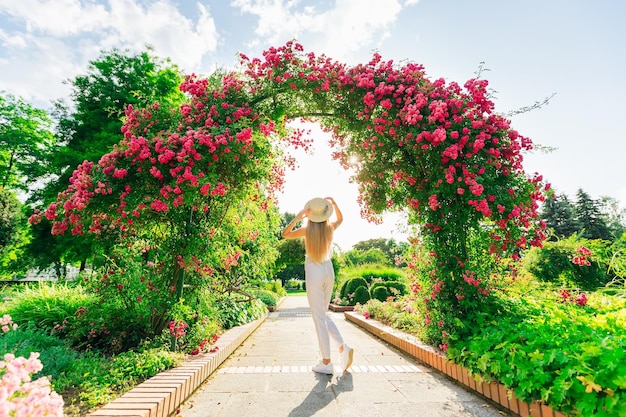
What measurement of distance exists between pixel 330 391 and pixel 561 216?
3165cm

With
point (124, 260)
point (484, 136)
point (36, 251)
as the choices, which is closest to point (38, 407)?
point (124, 260)

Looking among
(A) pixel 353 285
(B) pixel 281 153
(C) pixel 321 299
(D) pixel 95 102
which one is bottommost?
(A) pixel 353 285

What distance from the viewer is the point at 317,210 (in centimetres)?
399

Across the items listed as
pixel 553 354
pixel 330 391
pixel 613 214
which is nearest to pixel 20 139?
pixel 330 391

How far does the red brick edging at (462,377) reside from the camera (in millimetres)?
2471

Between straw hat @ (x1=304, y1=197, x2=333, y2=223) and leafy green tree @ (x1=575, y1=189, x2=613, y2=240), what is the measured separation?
30721 mm

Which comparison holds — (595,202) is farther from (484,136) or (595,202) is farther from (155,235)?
(155,235)

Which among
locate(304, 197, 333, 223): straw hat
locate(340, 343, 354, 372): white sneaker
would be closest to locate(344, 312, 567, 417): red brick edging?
locate(340, 343, 354, 372): white sneaker

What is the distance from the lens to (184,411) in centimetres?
278

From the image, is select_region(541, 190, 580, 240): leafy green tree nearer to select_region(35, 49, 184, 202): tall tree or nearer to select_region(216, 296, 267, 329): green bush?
select_region(216, 296, 267, 329): green bush

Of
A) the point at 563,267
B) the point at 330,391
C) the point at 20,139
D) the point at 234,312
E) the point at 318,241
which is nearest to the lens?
the point at 330,391

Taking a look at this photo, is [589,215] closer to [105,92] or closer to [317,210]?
[317,210]

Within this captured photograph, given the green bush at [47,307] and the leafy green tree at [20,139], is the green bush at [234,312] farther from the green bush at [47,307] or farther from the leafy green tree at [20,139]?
the leafy green tree at [20,139]

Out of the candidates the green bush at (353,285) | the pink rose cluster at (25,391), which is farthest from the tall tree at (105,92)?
the pink rose cluster at (25,391)
